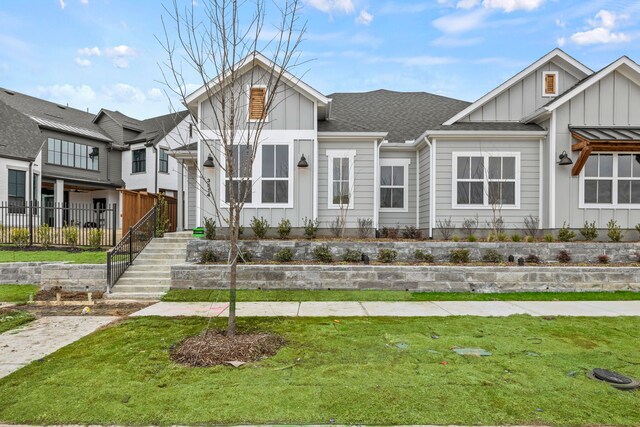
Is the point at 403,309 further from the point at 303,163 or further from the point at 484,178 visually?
the point at 484,178

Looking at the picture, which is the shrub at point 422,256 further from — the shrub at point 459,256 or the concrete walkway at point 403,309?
the concrete walkway at point 403,309

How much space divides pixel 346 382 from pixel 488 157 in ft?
33.2

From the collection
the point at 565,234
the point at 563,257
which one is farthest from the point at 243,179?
the point at 565,234

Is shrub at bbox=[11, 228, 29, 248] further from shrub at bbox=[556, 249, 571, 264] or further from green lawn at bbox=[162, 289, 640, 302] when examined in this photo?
shrub at bbox=[556, 249, 571, 264]

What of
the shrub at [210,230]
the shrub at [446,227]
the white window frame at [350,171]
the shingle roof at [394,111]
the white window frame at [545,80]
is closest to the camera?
the shrub at [210,230]

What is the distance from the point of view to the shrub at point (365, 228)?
38.6 ft

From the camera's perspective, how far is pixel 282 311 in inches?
280

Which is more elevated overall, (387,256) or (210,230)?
(210,230)

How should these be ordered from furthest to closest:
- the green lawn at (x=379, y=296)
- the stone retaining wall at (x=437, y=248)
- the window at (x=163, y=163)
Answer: the window at (x=163, y=163) < the stone retaining wall at (x=437, y=248) < the green lawn at (x=379, y=296)

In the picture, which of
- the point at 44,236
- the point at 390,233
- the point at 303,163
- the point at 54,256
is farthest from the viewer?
the point at 44,236

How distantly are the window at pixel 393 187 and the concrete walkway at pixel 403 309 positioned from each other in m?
5.84

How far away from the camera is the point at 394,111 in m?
16.7

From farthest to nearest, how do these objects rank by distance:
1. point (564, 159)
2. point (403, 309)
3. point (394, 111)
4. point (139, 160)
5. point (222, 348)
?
point (139, 160) → point (394, 111) → point (564, 159) → point (403, 309) → point (222, 348)

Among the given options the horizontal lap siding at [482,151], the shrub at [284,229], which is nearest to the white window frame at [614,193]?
the horizontal lap siding at [482,151]
